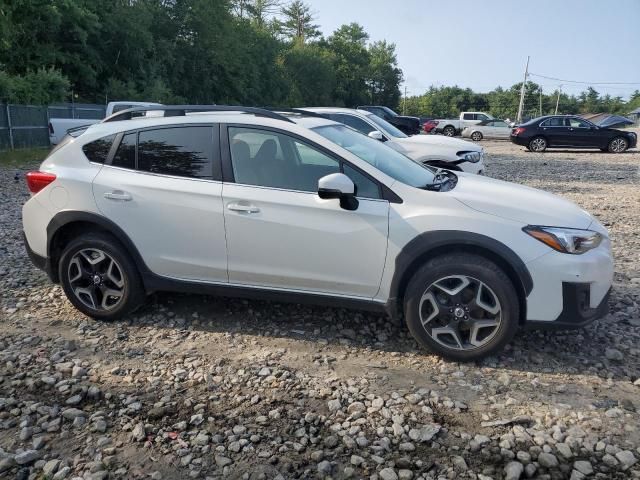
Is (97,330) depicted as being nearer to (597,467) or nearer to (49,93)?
(597,467)

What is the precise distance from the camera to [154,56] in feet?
118

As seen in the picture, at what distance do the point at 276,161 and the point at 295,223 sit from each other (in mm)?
546

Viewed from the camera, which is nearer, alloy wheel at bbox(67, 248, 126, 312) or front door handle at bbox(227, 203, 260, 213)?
front door handle at bbox(227, 203, 260, 213)

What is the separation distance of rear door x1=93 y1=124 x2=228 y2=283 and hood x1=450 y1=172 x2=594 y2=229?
1.83 m

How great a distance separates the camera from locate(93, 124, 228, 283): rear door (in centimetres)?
401

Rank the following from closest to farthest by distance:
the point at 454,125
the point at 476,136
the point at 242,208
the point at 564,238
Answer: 1. the point at 564,238
2. the point at 242,208
3. the point at 476,136
4. the point at 454,125

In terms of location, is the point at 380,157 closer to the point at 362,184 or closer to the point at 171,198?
the point at 362,184

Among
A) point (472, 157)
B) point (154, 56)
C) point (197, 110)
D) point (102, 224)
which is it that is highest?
point (154, 56)

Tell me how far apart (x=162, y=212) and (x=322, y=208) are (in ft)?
4.21

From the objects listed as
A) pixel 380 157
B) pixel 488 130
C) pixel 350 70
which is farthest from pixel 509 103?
pixel 380 157

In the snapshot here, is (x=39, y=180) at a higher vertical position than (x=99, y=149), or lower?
lower

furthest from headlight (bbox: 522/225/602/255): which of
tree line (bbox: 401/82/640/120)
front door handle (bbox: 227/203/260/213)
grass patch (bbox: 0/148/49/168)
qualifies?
tree line (bbox: 401/82/640/120)

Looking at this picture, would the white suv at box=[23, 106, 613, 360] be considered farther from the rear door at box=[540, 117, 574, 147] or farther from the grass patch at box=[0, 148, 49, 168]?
the rear door at box=[540, 117, 574, 147]

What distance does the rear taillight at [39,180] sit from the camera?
434 cm
